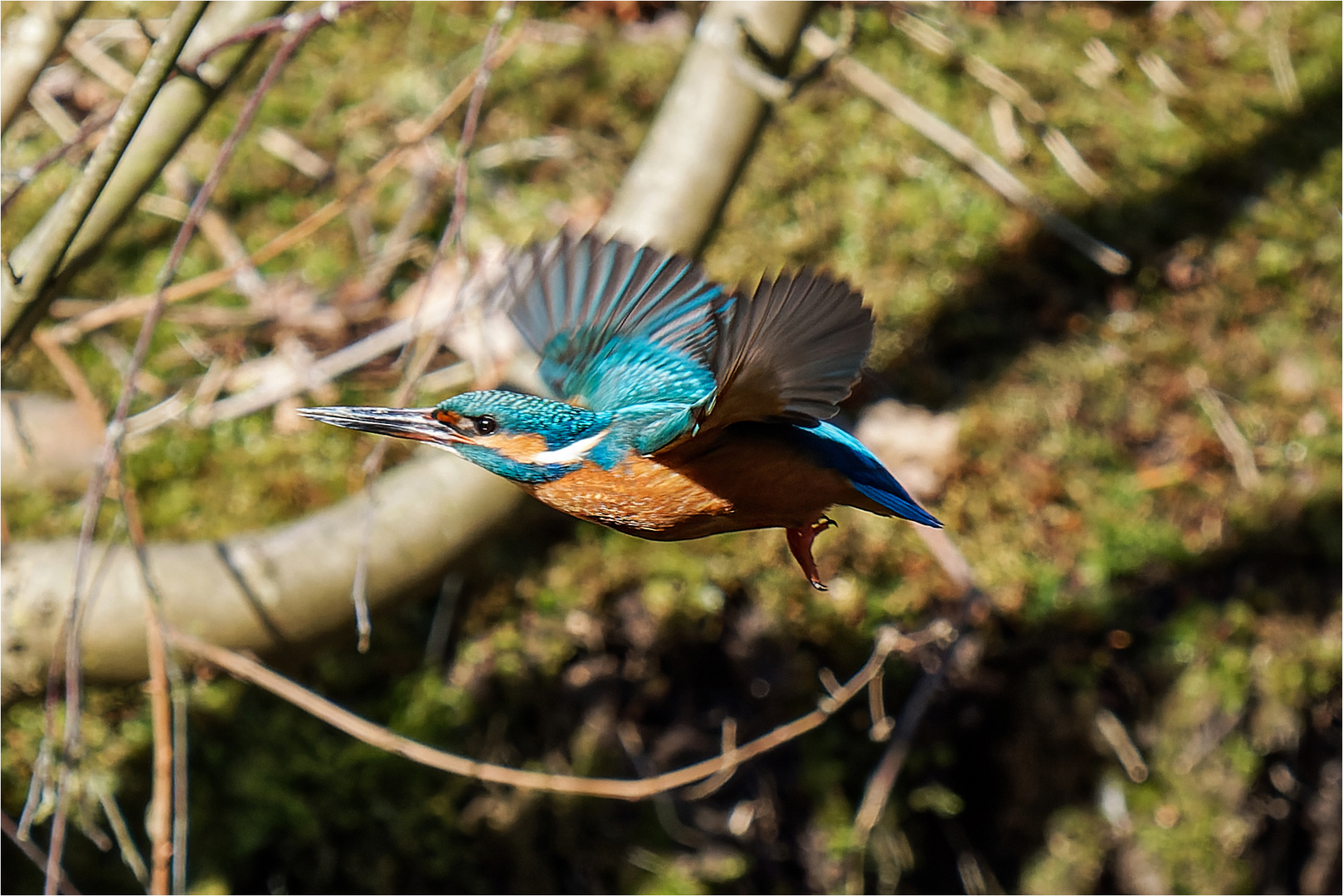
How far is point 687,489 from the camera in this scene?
1644 mm

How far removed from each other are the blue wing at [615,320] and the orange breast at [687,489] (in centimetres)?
19

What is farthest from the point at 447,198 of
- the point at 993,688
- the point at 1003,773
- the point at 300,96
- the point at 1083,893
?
the point at 1083,893

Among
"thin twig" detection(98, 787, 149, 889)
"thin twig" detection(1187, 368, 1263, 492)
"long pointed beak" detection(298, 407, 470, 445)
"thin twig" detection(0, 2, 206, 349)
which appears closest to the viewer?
"thin twig" detection(0, 2, 206, 349)

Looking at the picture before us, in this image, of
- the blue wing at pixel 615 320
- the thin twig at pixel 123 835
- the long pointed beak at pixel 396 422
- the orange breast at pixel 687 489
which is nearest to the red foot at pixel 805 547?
the orange breast at pixel 687 489

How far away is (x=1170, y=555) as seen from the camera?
3.57 m

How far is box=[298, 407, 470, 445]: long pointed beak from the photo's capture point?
5.33 feet

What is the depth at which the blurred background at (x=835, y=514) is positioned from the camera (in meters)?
3.15

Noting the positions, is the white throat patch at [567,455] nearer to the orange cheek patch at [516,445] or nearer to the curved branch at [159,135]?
the orange cheek patch at [516,445]

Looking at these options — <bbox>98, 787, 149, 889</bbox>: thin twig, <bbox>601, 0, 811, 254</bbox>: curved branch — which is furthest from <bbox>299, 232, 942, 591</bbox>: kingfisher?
<bbox>98, 787, 149, 889</bbox>: thin twig

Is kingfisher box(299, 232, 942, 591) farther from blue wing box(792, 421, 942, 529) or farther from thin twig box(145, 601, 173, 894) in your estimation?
thin twig box(145, 601, 173, 894)

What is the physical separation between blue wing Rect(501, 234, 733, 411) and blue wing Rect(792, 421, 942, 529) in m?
0.20

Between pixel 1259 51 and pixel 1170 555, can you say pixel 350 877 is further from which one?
pixel 1259 51

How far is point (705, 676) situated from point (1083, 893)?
140cm

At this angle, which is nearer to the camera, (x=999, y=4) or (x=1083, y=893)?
(x=1083, y=893)
